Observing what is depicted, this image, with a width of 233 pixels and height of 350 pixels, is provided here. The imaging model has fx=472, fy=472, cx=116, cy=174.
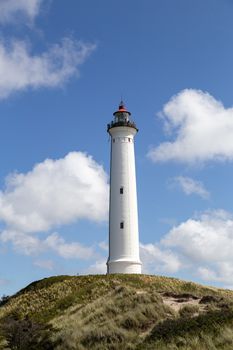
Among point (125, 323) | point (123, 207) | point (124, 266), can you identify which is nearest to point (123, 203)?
point (123, 207)

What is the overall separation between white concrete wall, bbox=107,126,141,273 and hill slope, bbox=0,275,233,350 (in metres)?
7.59

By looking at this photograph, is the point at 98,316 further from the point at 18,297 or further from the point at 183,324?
the point at 18,297

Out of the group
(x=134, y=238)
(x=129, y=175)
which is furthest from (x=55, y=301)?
(x=129, y=175)

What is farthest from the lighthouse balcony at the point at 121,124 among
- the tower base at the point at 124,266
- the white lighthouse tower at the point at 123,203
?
the tower base at the point at 124,266

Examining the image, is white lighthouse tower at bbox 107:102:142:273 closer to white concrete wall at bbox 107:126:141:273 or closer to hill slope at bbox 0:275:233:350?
white concrete wall at bbox 107:126:141:273

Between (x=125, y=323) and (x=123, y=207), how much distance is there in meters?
22.6

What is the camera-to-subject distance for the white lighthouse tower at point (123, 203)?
41.3 meters

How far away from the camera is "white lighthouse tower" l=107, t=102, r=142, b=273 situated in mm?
41312

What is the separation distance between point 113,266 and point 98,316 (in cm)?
1901

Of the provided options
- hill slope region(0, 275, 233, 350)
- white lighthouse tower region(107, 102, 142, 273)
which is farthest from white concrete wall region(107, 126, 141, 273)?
hill slope region(0, 275, 233, 350)

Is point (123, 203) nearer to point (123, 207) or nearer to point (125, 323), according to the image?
point (123, 207)

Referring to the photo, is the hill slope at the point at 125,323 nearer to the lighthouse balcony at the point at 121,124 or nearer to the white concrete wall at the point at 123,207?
the white concrete wall at the point at 123,207

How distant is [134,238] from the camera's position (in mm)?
41938

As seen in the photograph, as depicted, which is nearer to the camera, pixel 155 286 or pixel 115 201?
pixel 155 286
